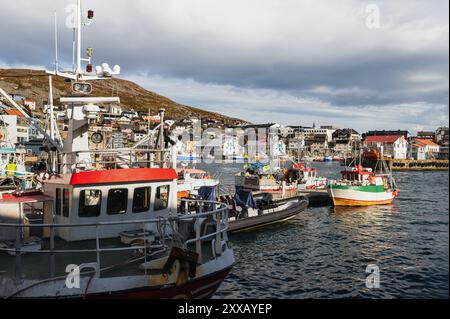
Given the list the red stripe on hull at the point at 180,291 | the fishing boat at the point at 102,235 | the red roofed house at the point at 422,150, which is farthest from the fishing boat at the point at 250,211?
the red roofed house at the point at 422,150

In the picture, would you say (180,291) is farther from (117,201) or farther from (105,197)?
(105,197)

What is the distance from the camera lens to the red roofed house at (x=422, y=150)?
15450 cm

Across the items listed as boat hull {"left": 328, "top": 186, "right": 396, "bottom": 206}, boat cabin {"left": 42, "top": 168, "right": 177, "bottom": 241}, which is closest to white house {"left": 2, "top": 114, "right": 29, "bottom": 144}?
boat hull {"left": 328, "top": 186, "right": 396, "bottom": 206}

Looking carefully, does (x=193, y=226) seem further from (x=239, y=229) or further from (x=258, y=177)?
(x=258, y=177)

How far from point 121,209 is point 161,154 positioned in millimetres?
2388

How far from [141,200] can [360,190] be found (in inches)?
1312

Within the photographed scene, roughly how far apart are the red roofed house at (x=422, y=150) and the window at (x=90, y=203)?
16498cm

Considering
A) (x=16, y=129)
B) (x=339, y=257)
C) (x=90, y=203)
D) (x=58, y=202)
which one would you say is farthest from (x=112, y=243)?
(x=16, y=129)

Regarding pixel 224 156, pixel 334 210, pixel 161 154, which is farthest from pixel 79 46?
pixel 224 156

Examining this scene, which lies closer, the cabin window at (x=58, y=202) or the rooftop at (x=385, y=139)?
the cabin window at (x=58, y=202)

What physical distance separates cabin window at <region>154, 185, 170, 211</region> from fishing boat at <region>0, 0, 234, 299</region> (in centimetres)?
3

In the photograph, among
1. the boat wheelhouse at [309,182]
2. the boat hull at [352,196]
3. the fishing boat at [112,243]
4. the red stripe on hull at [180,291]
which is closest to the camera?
the fishing boat at [112,243]

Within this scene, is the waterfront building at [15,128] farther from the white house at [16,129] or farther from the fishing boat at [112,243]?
the fishing boat at [112,243]
